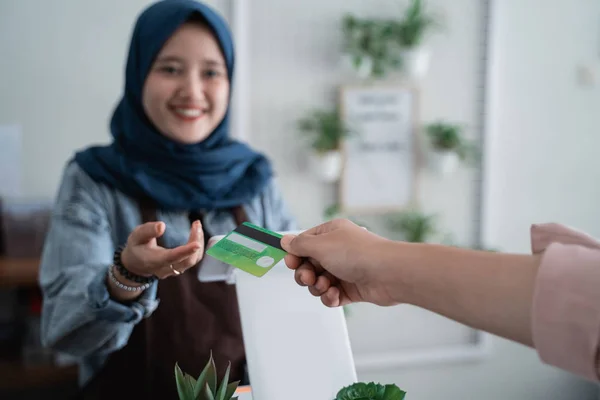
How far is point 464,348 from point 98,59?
2009 millimetres

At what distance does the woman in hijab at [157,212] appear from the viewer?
4.04 feet

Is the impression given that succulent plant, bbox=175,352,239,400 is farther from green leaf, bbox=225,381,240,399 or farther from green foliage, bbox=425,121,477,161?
green foliage, bbox=425,121,477,161

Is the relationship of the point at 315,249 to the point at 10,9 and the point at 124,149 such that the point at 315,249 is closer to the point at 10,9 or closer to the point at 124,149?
the point at 124,149

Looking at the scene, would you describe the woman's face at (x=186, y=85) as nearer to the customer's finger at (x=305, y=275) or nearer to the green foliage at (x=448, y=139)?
the customer's finger at (x=305, y=275)

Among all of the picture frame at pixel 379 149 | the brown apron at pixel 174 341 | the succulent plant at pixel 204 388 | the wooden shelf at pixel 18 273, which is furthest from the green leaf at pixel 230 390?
the picture frame at pixel 379 149

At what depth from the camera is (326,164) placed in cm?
240

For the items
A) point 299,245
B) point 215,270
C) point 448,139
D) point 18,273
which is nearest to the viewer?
point 299,245

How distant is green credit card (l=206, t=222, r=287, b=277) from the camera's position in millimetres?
883

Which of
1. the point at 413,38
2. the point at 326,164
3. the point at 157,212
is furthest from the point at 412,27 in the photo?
the point at 157,212

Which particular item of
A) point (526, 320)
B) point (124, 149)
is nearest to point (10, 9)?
point (124, 149)

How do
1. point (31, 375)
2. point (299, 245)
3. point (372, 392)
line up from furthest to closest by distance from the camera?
point (31, 375), point (299, 245), point (372, 392)

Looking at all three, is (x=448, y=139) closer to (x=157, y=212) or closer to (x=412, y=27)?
(x=412, y=27)

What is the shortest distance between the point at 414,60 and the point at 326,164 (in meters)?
0.55

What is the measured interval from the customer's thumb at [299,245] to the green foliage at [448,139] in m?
1.71
